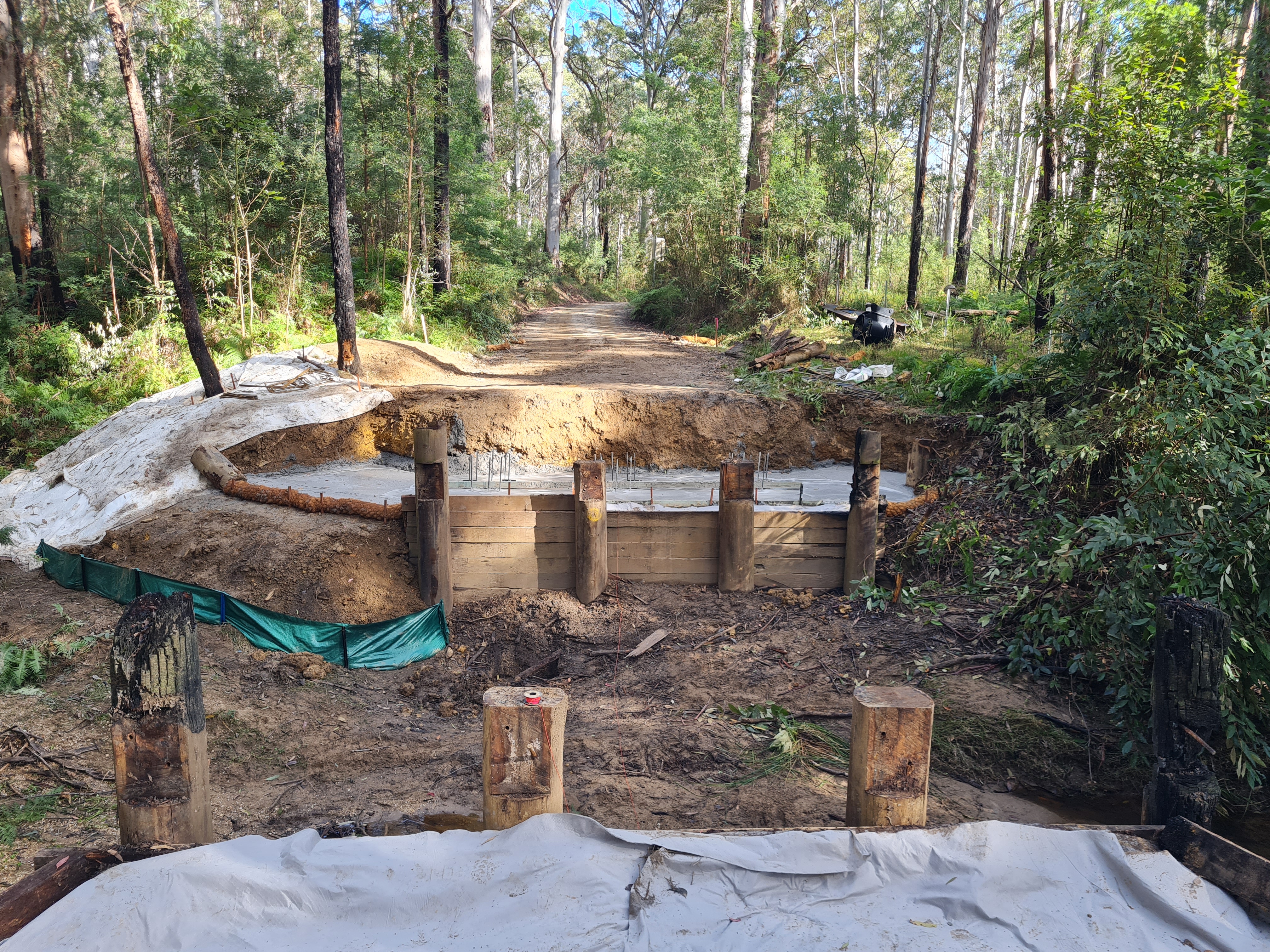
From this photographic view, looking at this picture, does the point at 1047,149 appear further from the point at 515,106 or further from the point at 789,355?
the point at 515,106

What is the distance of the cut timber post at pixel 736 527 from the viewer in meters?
8.05

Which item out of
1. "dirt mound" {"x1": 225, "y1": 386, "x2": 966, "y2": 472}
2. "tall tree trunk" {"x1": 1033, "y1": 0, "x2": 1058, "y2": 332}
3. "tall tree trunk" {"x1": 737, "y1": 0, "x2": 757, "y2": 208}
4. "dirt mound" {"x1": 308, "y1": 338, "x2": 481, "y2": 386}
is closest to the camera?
"tall tree trunk" {"x1": 1033, "y1": 0, "x2": 1058, "y2": 332}

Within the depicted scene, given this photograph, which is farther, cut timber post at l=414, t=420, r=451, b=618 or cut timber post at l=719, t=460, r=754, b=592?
cut timber post at l=719, t=460, r=754, b=592

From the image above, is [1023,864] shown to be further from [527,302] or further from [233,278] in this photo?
[527,302]

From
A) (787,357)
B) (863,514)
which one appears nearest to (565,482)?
(863,514)

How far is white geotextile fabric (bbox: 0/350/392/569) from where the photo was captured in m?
9.03

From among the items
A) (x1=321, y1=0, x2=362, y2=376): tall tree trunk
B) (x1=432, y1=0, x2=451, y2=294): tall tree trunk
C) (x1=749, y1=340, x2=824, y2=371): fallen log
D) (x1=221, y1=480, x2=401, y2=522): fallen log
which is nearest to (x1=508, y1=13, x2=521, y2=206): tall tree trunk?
(x1=432, y1=0, x2=451, y2=294): tall tree trunk

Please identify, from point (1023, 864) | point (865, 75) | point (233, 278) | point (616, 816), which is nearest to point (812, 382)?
point (616, 816)

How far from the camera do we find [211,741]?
5.74m

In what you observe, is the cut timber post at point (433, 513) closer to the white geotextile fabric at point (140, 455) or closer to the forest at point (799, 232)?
the white geotextile fabric at point (140, 455)

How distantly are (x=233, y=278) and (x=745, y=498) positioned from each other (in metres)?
12.1

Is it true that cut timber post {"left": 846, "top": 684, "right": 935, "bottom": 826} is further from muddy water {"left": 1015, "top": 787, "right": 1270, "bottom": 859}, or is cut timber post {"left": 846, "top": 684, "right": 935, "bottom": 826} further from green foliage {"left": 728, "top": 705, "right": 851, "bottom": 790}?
muddy water {"left": 1015, "top": 787, "right": 1270, "bottom": 859}

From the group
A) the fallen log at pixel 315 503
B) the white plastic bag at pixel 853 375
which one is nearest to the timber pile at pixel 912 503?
the white plastic bag at pixel 853 375

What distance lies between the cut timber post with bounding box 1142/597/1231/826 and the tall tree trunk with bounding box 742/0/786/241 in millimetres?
17310
